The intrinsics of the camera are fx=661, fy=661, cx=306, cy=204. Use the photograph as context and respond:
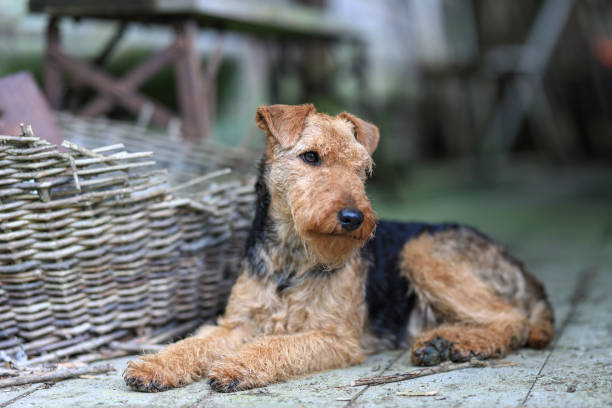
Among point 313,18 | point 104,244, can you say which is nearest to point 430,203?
point 313,18

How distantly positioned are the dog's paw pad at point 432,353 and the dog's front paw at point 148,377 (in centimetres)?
101

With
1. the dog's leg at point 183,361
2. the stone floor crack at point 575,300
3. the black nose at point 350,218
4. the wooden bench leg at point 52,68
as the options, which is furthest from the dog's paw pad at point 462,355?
the wooden bench leg at point 52,68

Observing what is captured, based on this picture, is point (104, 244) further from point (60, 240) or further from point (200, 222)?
point (200, 222)

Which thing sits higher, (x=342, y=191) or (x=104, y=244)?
(x=342, y=191)

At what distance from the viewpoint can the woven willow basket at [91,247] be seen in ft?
8.95

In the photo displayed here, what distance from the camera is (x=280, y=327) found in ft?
9.45

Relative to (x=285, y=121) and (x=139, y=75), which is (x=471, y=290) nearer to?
(x=285, y=121)

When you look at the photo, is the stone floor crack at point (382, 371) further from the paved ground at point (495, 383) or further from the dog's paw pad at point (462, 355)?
the dog's paw pad at point (462, 355)

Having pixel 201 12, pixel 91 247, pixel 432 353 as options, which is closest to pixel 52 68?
pixel 201 12

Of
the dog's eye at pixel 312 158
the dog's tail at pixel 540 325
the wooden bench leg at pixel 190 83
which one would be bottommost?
the dog's tail at pixel 540 325

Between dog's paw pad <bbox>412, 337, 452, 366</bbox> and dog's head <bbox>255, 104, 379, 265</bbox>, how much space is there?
518mm

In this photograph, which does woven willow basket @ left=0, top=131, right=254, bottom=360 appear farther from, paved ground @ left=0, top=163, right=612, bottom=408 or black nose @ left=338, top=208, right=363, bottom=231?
black nose @ left=338, top=208, right=363, bottom=231

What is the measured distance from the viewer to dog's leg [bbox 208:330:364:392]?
8.29 ft

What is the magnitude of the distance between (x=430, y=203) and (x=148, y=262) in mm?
4806
